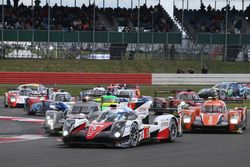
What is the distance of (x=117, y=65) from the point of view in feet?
175

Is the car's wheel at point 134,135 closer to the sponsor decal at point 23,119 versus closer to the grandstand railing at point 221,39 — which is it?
the sponsor decal at point 23,119

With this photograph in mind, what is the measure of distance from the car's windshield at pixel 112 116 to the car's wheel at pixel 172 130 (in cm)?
170

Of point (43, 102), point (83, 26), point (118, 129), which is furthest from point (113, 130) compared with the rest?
point (83, 26)

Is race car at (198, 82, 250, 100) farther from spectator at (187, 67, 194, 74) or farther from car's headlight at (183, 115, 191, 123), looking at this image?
car's headlight at (183, 115, 191, 123)

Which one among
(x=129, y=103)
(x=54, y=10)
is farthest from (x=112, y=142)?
(x=54, y=10)

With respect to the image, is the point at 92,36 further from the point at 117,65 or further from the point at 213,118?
the point at 213,118

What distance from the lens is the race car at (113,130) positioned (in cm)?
1788

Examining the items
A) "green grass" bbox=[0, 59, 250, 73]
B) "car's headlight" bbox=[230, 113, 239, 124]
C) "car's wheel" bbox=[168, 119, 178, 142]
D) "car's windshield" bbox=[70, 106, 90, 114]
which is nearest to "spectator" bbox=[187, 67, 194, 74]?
"green grass" bbox=[0, 59, 250, 73]

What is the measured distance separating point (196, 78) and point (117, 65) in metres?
5.55

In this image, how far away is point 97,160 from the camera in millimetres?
14945

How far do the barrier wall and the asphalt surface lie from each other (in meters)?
29.0

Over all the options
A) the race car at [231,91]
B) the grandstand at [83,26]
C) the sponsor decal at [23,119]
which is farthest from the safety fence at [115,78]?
the sponsor decal at [23,119]

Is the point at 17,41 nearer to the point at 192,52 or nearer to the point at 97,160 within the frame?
the point at 192,52

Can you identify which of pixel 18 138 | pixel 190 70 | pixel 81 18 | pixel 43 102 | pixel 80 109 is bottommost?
pixel 18 138
